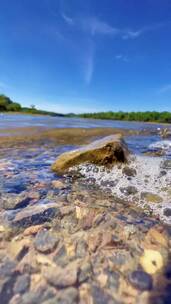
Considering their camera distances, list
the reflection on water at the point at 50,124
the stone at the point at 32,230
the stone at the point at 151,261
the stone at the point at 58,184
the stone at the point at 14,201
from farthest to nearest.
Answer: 1. the reflection on water at the point at 50,124
2. the stone at the point at 58,184
3. the stone at the point at 14,201
4. the stone at the point at 32,230
5. the stone at the point at 151,261

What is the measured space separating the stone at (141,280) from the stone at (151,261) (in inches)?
2.3

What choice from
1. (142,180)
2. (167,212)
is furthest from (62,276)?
(142,180)

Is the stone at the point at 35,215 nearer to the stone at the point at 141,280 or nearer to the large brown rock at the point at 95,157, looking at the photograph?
the stone at the point at 141,280

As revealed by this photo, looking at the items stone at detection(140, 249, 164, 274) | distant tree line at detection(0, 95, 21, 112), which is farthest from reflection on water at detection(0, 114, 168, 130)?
distant tree line at detection(0, 95, 21, 112)

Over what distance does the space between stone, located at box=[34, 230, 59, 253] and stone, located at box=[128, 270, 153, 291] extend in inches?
30.3

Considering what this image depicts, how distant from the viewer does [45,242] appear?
215 centimetres

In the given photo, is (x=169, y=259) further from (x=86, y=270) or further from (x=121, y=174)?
(x=121, y=174)

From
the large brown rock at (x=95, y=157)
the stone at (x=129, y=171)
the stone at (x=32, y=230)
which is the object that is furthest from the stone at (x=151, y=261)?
the large brown rock at (x=95, y=157)

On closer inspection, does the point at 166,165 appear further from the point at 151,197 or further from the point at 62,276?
the point at 62,276

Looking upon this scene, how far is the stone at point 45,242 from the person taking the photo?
2072 millimetres

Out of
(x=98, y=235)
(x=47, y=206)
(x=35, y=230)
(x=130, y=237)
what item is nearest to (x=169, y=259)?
(x=130, y=237)

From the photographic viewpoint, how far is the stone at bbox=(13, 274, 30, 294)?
5.37 ft

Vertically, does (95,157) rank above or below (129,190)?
above

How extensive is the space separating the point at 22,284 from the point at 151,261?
1.11 metres
